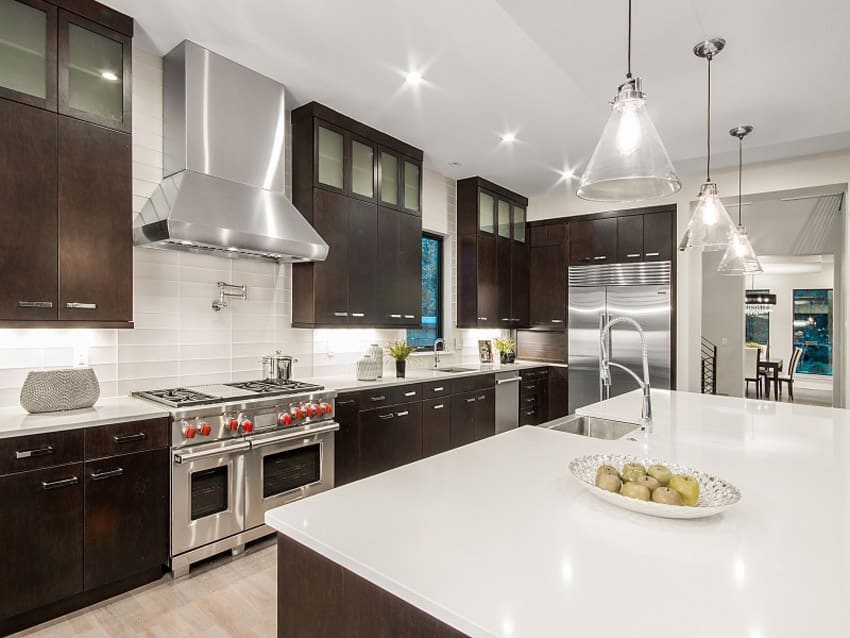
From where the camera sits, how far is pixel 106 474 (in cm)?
236

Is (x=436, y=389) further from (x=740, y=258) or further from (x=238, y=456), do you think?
(x=740, y=258)

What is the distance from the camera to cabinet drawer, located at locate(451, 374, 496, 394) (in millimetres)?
4626

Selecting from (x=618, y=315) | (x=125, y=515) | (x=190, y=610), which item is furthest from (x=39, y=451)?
(x=618, y=315)

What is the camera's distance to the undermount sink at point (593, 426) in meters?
2.57

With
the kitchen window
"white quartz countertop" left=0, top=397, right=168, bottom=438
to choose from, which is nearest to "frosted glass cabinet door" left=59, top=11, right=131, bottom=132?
"white quartz countertop" left=0, top=397, right=168, bottom=438

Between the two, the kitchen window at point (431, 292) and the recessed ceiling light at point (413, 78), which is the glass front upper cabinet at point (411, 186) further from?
the recessed ceiling light at point (413, 78)

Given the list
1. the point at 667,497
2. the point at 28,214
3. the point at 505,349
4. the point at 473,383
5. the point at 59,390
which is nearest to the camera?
the point at 667,497

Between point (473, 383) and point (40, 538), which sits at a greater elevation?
point (473, 383)

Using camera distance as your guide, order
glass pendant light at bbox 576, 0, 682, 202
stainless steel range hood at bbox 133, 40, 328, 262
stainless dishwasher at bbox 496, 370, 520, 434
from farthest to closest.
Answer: stainless dishwasher at bbox 496, 370, 520, 434 → stainless steel range hood at bbox 133, 40, 328, 262 → glass pendant light at bbox 576, 0, 682, 202

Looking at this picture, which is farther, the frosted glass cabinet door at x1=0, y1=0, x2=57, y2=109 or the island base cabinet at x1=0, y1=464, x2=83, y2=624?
the frosted glass cabinet door at x1=0, y1=0, x2=57, y2=109

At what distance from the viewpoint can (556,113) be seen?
3.74 metres

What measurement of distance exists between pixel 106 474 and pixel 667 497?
2413mm

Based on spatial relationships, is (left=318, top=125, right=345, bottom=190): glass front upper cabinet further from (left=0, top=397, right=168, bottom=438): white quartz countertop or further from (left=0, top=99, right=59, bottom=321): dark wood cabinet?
(left=0, top=397, right=168, bottom=438): white quartz countertop

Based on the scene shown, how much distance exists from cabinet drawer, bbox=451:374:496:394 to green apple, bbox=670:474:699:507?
10.9 ft
